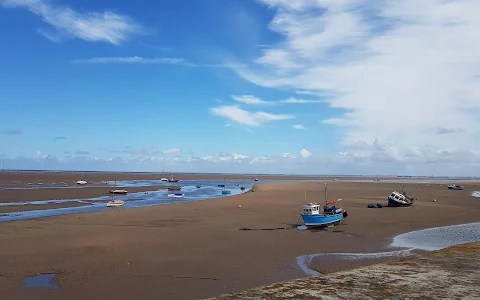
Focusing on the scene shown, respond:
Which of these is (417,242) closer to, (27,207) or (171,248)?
(171,248)

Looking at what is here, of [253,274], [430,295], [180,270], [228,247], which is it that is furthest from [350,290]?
[228,247]

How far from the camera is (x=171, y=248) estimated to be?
23.6m

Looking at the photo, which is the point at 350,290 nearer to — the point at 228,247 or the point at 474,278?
the point at 474,278

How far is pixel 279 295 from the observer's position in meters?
9.34

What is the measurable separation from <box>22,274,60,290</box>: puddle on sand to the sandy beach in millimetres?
272

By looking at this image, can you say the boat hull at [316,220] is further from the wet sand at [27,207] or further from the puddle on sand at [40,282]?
the wet sand at [27,207]

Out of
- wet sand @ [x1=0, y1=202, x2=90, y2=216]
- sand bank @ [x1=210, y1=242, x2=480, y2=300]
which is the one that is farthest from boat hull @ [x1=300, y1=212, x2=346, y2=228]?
wet sand @ [x1=0, y1=202, x2=90, y2=216]

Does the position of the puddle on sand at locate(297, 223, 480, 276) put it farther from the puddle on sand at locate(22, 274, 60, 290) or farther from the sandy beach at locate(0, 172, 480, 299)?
the puddle on sand at locate(22, 274, 60, 290)

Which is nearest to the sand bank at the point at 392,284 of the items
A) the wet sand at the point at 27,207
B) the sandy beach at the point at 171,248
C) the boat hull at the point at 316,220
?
the sandy beach at the point at 171,248

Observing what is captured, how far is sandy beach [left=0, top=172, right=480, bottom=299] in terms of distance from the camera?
1642 centimetres

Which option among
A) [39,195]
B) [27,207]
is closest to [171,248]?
[27,207]

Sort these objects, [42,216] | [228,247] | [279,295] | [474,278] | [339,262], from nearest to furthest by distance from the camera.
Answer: [279,295] → [474,278] → [339,262] → [228,247] → [42,216]

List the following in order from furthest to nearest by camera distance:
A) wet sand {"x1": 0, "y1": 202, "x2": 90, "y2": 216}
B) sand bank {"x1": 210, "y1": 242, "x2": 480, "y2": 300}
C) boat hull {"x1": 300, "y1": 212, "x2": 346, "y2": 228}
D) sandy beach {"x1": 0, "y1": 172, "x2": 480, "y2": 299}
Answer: wet sand {"x1": 0, "y1": 202, "x2": 90, "y2": 216} → boat hull {"x1": 300, "y1": 212, "x2": 346, "y2": 228} → sandy beach {"x1": 0, "y1": 172, "x2": 480, "y2": 299} → sand bank {"x1": 210, "y1": 242, "x2": 480, "y2": 300}

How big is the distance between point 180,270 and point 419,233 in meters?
19.6
